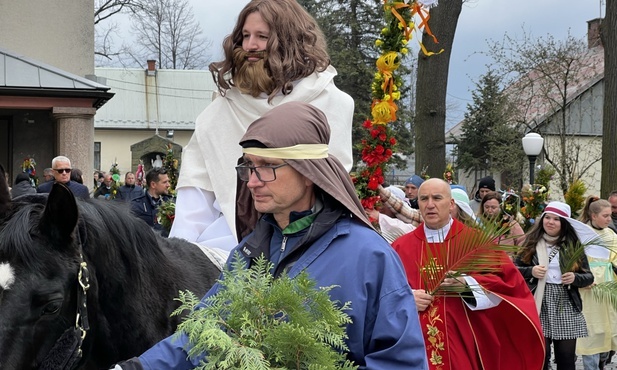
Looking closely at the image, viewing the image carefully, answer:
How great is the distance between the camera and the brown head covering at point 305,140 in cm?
283

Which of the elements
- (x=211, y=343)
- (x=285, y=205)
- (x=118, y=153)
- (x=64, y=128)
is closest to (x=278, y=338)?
(x=211, y=343)

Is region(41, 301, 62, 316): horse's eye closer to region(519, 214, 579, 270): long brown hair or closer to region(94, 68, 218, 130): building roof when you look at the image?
region(519, 214, 579, 270): long brown hair

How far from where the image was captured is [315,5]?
40.0 meters

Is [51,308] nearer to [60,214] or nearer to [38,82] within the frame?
[60,214]

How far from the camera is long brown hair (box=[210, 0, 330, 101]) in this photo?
439 cm

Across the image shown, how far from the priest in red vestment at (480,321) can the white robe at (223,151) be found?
2119mm

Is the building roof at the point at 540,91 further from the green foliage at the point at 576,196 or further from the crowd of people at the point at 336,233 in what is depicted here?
the crowd of people at the point at 336,233

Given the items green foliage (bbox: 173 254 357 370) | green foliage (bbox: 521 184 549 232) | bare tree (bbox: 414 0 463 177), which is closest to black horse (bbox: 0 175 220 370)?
green foliage (bbox: 173 254 357 370)

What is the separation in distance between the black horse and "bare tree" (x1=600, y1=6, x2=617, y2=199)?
14.4 m

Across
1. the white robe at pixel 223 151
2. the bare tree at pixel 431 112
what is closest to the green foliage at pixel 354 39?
the bare tree at pixel 431 112

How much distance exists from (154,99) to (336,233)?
5375cm

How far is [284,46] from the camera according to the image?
4.42 meters

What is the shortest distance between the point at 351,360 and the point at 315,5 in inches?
1510

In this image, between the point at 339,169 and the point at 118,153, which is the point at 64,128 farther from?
the point at 118,153
